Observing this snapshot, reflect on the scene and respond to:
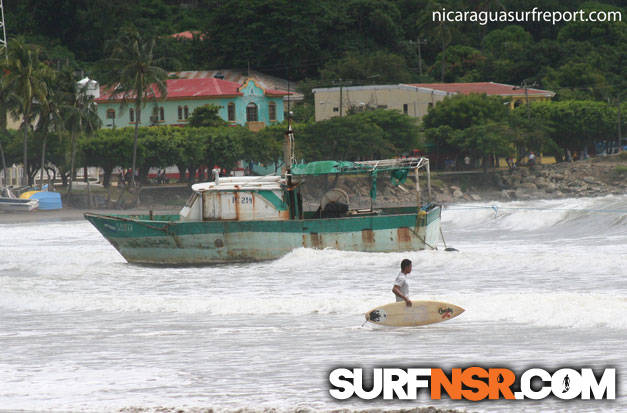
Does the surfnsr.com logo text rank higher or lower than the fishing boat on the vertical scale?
lower

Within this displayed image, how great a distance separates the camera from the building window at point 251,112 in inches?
3628

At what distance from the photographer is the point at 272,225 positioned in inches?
1061

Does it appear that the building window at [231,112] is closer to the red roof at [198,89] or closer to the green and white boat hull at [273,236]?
the red roof at [198,89]

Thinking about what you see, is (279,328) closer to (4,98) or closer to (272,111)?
(4,98)

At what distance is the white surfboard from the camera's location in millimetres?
15805

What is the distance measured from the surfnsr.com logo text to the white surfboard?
328 centimetres

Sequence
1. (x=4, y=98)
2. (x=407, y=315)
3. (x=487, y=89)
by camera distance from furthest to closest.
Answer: (x=487, y=89)
(x=4, y=98)
(x=407, y=315)

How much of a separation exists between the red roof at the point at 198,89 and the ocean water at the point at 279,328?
2438 inches

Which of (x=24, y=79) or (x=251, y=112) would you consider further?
(x=251, y=112)

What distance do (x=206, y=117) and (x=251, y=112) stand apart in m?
8.85

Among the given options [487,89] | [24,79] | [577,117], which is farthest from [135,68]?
[577,117]

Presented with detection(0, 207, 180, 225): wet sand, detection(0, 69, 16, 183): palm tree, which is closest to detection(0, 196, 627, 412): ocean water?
detection(0, 207, 180, 225): wet sand

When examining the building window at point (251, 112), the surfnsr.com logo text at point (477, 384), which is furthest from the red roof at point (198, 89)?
the surfnsr.com logo text at point (477, 384)

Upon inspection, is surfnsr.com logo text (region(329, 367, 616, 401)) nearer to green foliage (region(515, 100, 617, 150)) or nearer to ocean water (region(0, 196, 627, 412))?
ocean water (region(0, 196, 627, 412))
